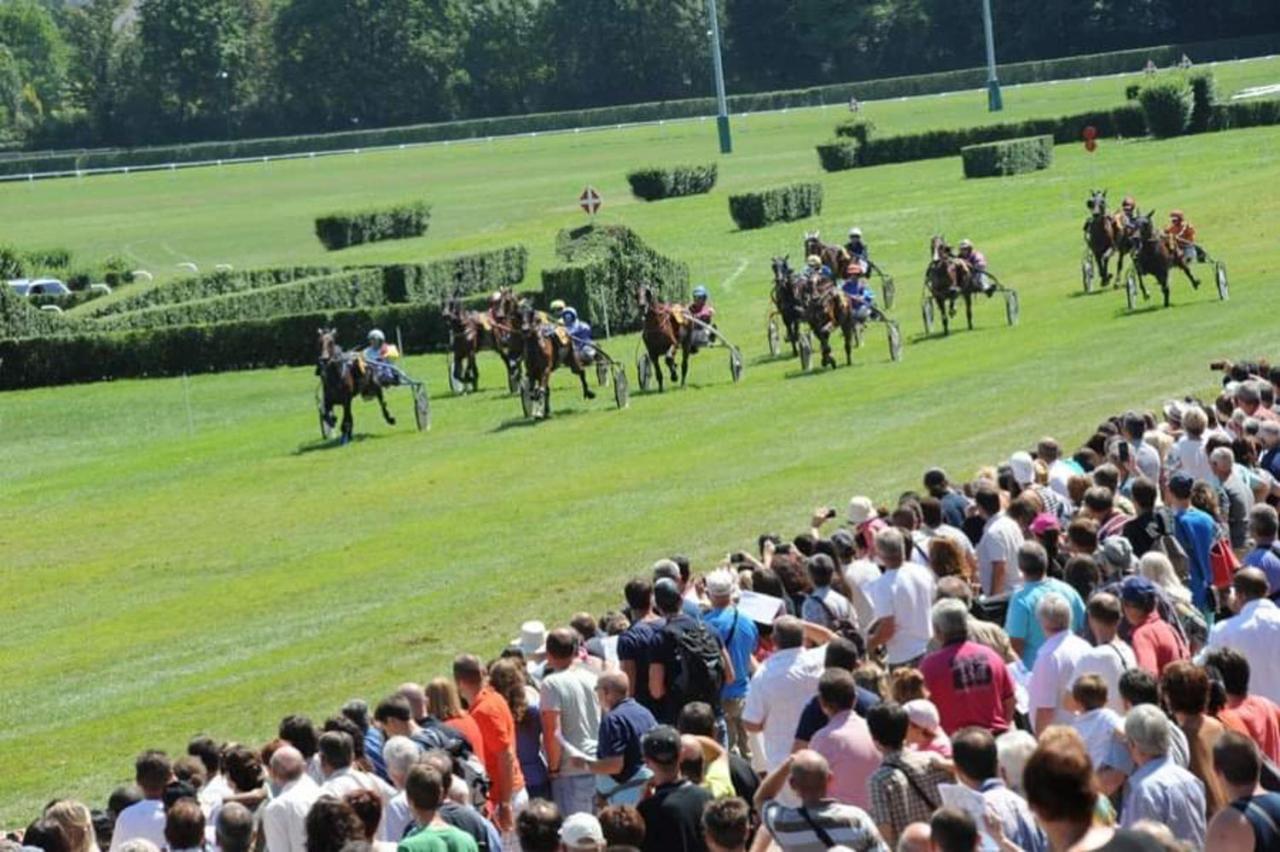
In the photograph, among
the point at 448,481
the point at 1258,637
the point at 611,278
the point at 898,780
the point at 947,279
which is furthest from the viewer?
the point at 611,278

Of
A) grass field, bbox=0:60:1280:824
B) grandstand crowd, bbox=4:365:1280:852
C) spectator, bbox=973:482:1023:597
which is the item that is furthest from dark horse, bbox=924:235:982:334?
spectator, bbox=973:482:1023:597

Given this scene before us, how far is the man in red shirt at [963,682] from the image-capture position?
1112cm

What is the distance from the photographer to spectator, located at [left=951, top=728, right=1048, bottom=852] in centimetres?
880

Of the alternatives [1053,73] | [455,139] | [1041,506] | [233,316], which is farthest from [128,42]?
[1041,506]

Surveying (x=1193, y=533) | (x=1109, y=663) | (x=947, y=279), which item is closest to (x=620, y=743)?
(x=1109, y=663)

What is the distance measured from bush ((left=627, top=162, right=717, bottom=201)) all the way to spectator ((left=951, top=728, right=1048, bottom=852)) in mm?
69970

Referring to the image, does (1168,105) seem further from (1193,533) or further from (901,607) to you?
(901,607)

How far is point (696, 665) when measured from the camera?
12.6 meters

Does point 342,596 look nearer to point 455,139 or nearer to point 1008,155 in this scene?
point 1008,155

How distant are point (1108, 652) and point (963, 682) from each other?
731 mm

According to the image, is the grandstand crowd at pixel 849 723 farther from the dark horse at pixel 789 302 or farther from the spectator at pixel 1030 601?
the dark horse at pixel 789 302

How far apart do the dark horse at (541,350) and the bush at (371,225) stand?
41.4 meters

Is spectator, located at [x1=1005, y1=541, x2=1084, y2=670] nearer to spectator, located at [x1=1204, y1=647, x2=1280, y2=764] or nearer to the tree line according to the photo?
spectator, located at [x1=1204, y1=647, x2=1280, y2=764]

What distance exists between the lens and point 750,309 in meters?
50.5
